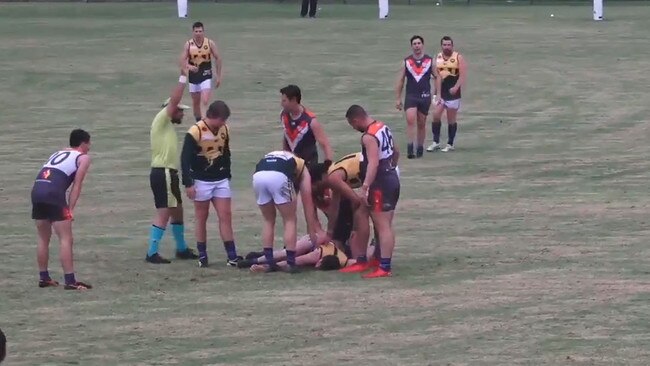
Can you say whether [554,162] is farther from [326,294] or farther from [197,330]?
[197,330]

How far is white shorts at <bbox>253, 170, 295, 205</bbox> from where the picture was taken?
583 inches

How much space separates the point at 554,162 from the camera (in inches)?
907

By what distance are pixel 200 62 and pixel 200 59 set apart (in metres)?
0.05

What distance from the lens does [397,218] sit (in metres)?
18.5

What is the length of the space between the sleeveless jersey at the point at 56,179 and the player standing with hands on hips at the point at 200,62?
39.4ft

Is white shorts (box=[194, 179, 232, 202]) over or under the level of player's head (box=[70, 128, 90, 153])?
under

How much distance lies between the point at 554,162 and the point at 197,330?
11.7 metres

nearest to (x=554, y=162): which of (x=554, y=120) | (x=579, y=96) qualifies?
(x=554, y=120)

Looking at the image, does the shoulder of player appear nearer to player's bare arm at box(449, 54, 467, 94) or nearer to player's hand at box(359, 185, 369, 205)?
player's hand at box(359, 185, 369, 205)

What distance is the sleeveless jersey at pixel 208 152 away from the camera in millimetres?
15164

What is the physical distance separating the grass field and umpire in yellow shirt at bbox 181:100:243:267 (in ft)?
1.97

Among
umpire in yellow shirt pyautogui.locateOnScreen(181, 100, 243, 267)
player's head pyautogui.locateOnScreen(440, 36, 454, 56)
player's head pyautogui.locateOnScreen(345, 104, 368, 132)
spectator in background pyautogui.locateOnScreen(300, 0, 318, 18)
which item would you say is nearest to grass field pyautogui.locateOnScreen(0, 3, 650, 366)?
umpire in yellow shirt pyautogui.locateOnScreen(181, 100, 243, 267)

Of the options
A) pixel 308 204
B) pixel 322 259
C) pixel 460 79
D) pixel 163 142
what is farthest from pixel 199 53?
pixel 308 204

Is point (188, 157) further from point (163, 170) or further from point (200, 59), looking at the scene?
point (200, 59)
